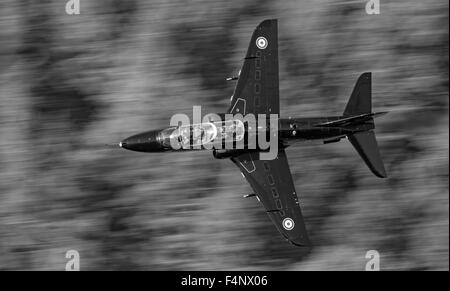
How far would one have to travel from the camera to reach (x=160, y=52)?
34.6 meters

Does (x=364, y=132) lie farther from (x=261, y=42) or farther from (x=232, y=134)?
(x=261, y=42)

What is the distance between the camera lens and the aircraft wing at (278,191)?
99.4 feet

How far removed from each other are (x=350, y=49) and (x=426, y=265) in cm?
1102

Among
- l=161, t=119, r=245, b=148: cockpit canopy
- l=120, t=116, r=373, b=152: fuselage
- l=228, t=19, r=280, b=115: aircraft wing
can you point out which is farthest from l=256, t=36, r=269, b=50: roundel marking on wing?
l=161, t=119, r=245, b=148: cockpit canopy

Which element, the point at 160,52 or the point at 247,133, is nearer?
the point at 247,133

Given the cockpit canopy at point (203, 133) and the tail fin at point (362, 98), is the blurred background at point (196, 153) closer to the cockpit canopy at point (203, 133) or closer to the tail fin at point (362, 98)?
the cockpit canopy at point (203, 133)

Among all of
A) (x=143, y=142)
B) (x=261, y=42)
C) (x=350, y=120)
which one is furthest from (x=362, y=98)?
(x=143, y=142)

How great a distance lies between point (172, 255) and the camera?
3338 centimetres

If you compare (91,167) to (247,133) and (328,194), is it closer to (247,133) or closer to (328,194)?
(247,133)

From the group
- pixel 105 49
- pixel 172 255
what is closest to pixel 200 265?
pixel 172 255

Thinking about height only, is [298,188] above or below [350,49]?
below

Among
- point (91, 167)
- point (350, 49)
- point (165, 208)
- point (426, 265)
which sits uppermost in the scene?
point (350, 49)

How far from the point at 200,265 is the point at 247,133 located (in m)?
6.90

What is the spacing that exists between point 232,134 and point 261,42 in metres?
4.38
